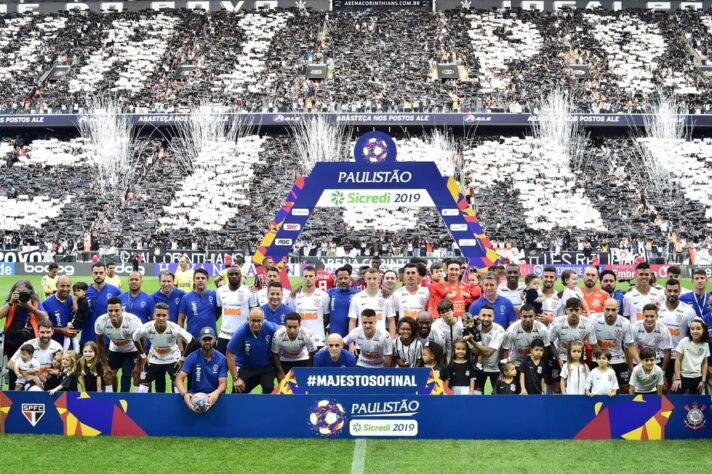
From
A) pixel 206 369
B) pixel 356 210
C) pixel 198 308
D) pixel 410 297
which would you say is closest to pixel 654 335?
pixel 410 297

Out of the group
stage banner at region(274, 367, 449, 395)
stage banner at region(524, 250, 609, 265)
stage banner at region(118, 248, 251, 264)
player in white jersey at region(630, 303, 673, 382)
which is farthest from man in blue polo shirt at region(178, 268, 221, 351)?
stage banner at region(524, 250, 609, 265)

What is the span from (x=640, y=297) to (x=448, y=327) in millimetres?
3076

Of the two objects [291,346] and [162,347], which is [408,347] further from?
[162,347]

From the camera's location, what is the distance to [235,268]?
14.1 metres

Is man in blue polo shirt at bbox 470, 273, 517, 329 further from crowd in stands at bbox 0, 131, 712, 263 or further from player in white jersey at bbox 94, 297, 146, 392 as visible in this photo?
crowd in stands at bbox 0, 131, 712, 263

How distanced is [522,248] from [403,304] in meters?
32.7

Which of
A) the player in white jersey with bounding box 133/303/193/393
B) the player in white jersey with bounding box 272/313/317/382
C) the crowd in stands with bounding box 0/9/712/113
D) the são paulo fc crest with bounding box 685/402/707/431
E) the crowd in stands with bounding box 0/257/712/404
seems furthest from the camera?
the crowd in stands with bounding box 0/9/712/113

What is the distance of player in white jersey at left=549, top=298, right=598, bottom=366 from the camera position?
12.5 m

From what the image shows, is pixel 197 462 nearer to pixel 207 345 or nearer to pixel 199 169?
pixel 207 345

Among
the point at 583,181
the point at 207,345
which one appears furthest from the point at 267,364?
the point at 583,181

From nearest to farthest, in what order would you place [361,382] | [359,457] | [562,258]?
1. [359,457]
2. [361,382]
3. [562,258]

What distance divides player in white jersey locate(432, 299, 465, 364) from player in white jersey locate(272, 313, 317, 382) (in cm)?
179

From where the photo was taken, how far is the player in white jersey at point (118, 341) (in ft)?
42.9

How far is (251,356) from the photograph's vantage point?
42.4ft
